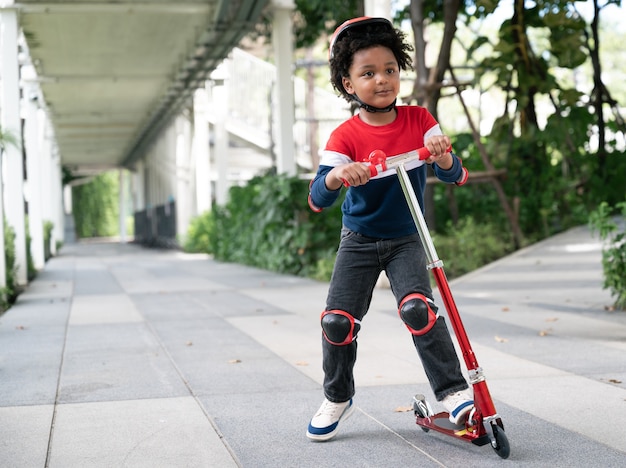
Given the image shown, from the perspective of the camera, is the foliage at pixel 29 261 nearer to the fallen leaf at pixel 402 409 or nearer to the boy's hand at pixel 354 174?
the fallen leaf at pixel 402 409

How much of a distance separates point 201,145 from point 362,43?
18.8 meters

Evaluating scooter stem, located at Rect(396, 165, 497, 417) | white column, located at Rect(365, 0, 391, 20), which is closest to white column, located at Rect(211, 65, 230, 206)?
white column, located at Rect(365, 0, 391, 20)

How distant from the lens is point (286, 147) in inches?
569

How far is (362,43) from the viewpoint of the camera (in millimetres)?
3635

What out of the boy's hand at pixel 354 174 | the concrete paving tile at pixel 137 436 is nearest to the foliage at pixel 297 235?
the concrete paving tile at pixel 137 436

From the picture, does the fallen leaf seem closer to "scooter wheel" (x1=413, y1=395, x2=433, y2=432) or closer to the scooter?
"scooter wheel" (x1=413, y1=395, x2=433, y2=432)

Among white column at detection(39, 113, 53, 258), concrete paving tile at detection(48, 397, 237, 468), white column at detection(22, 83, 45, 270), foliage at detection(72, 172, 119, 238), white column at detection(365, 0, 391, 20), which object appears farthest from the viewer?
foliage at detection(72, 172, 119, 238)

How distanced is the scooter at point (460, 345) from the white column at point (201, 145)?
18483 mm

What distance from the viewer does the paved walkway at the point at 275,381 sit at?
3.66 meters

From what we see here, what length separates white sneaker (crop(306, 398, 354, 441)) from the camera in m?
3.79

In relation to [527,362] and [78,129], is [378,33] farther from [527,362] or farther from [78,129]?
[78,129]

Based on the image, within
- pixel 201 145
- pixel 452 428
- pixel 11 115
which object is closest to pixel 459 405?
pixel 452 428

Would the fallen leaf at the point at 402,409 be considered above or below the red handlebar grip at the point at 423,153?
below

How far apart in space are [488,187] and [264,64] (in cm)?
960
